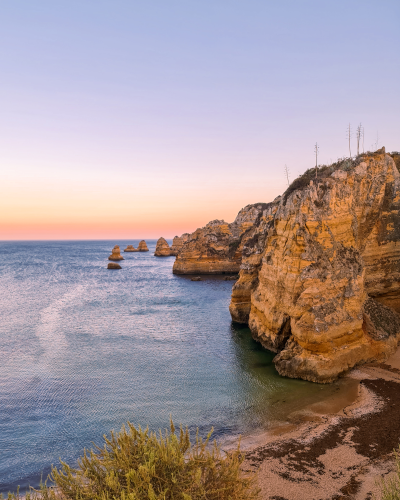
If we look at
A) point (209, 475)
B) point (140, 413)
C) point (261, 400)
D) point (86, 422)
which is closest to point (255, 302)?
point (261, 400)

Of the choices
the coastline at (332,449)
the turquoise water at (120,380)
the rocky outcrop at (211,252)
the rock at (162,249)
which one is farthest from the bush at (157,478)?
the rock at (162,249)

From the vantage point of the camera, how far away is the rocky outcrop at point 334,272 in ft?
54.6

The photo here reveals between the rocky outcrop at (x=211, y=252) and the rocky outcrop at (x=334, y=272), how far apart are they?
40.9m

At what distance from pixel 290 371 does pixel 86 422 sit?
993 centimetres

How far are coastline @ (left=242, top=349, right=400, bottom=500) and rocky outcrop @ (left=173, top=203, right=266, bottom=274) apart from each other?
48.2 meters

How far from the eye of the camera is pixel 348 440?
37.4 feet

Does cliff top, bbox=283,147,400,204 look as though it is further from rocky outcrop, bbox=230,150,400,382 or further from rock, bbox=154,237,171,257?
rock, bbox=154,237,171,257

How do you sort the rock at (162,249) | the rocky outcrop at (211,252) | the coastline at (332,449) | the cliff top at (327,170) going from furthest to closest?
the rock at (162,249) < the rocky outcrop at (211,252) < the cliff top at (327,170) < the coastline at (332,449)

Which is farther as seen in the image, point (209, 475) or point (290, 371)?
point (290, 371)

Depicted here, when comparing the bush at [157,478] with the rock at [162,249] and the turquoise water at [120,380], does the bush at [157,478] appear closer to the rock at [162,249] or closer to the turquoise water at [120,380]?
the turquoise water at [120,380]

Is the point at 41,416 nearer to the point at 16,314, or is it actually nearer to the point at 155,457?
the point at 155,457

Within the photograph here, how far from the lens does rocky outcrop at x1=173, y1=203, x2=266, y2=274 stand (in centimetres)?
6325

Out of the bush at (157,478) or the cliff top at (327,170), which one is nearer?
the bush at (157,478)

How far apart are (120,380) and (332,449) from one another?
11204 mm
